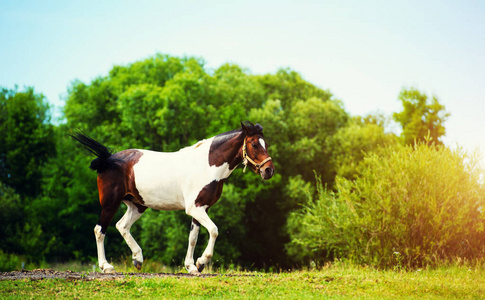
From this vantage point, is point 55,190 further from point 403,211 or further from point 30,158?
point 403,211

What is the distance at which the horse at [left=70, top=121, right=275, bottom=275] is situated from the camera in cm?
1032

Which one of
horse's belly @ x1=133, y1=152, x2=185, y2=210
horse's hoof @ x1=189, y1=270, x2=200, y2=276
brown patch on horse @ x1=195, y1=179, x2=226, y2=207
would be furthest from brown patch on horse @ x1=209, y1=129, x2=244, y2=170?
horse's hoof @ x1=189, y1=270, x2=200, y2=276

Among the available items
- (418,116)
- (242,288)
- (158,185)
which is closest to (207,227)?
(158,185)

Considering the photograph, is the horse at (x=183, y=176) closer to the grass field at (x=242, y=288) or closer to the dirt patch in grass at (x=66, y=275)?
the dirt patch in grass at (x=66, y=275)

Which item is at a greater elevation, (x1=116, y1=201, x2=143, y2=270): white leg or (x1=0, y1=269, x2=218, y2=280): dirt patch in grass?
Answer: (x1=116, y1=201, x2=143, y2=270): white leg

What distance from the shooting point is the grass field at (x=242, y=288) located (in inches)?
337

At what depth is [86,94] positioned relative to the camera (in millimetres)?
40562

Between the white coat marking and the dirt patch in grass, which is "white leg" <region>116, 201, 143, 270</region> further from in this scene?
the dirt patch in grass

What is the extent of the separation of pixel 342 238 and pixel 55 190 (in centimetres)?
2564

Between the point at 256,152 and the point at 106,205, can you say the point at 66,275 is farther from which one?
the point at 256,152

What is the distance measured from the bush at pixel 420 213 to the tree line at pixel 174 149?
39.6 feet

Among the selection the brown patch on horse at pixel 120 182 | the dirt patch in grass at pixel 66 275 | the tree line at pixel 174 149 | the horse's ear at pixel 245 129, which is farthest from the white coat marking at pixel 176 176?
the tree line at pixel 174 149

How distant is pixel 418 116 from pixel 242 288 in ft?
124

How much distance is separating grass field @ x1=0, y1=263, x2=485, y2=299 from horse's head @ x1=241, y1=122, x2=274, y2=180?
6.78 ft
